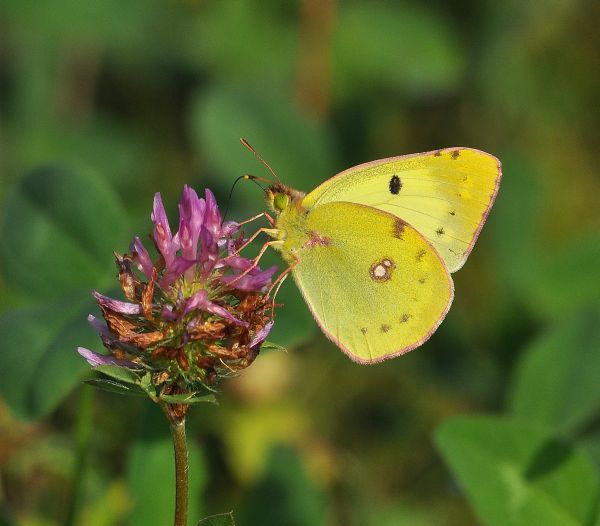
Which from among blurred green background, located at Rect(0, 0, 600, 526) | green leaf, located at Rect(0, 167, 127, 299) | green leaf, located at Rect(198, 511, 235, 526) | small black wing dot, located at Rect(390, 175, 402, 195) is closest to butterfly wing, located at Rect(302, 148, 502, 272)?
small black wing dot, located at Rect(390, 175, 402, 195)

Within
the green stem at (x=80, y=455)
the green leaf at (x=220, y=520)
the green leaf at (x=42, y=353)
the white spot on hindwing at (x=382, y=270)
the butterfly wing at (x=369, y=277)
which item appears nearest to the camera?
the green leaf at (x=220, y=520)

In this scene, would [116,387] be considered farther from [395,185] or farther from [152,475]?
[395,185]

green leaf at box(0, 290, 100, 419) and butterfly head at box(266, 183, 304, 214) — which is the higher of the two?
butterfly head at box(266, 183, 304, 214)

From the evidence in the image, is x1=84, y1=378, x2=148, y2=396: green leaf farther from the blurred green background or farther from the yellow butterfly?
the yellow butterfly

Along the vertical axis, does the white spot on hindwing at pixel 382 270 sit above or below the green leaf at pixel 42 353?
above

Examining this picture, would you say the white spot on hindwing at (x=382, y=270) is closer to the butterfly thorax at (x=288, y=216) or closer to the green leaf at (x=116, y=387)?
the butterfly thorax at (x=288, y=216)

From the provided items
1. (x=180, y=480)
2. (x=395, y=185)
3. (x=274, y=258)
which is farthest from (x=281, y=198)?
(x=180, y=480)

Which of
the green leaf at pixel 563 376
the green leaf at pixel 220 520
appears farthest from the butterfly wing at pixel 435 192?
the green leaf at pixel 220 520
